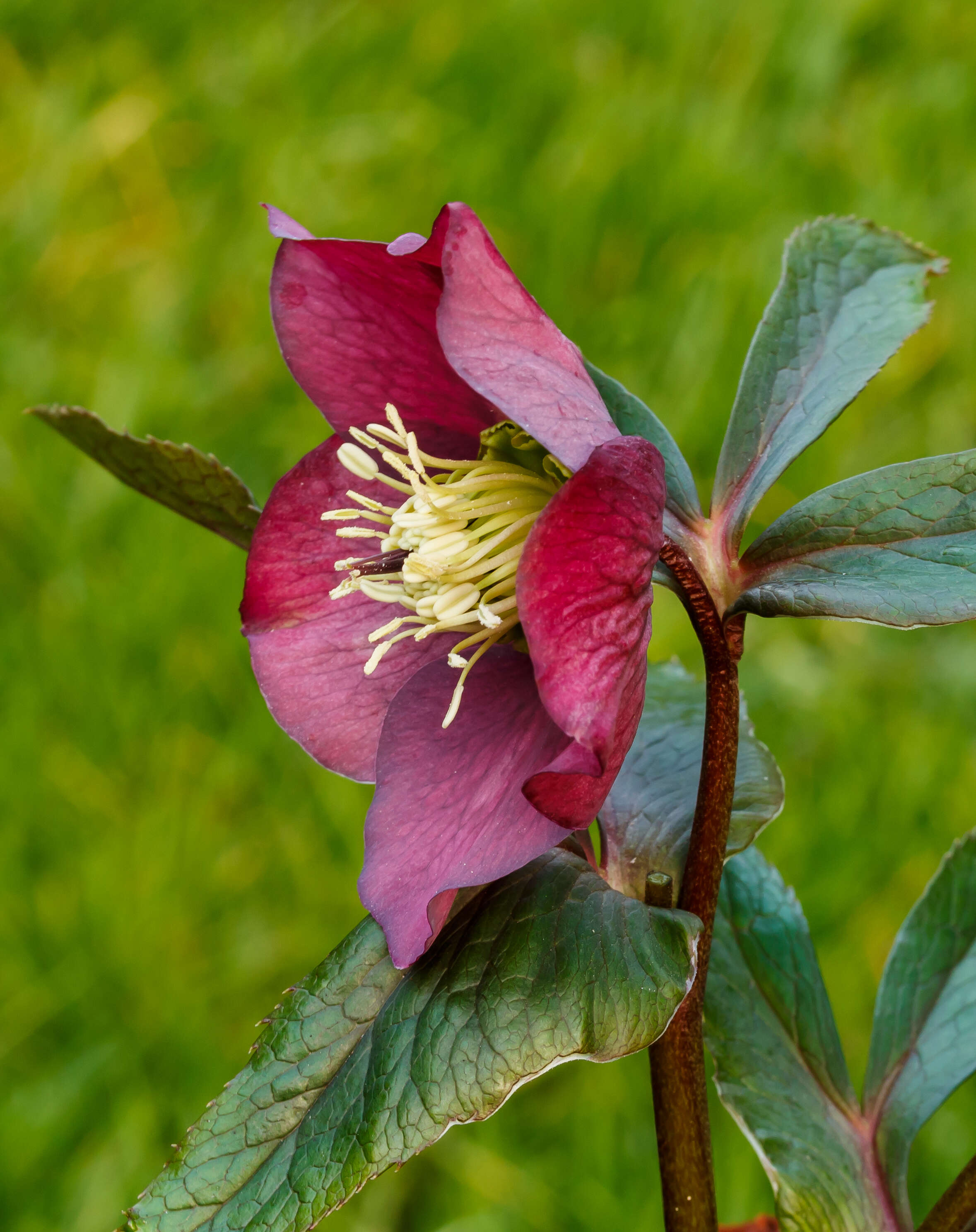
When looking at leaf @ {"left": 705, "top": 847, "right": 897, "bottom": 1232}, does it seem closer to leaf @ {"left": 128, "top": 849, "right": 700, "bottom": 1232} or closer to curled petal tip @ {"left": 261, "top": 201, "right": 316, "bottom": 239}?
leaf @ {"left": 128, "top": 849, "right": 700, "bottom": 1232}

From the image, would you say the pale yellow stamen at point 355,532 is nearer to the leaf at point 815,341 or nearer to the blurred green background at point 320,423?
the leaf at point 815,341

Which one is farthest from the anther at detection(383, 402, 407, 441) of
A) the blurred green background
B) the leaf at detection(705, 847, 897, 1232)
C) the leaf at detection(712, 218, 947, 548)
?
the blurred green background

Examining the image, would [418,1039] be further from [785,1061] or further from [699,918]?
[785,1061]

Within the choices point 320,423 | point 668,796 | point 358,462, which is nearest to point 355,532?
point 358,462

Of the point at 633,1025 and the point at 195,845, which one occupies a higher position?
the point at 195,845

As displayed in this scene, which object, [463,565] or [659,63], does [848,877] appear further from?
[659,63]

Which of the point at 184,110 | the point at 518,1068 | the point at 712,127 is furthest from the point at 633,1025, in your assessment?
the point at 184,110

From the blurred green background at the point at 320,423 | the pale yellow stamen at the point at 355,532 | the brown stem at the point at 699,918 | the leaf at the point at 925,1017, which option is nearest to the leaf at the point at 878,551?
the brown stem at the point at 699,918
